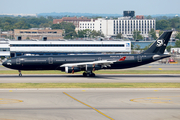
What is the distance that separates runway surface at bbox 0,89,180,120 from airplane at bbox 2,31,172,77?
14.0 meters

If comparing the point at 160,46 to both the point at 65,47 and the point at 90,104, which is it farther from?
the point at 65,47

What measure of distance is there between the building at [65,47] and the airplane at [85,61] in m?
50.1

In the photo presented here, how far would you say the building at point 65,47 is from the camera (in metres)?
100

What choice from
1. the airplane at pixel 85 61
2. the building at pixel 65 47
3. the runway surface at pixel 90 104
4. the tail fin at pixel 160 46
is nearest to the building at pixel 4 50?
the building at pixel 65 47

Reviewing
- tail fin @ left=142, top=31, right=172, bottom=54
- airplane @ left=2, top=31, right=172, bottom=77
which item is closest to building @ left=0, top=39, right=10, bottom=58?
airplane @ left=2, top=31, right=172, bottom=77

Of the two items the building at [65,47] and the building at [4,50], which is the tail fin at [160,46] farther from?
the building at [4,50]

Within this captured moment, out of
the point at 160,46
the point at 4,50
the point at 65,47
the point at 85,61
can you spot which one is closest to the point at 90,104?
the point at 85,61

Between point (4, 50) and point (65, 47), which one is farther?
point (4, 50)

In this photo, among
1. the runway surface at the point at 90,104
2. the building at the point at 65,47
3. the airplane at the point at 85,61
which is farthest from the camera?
the building at the point at 65,47

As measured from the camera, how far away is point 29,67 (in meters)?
49.4

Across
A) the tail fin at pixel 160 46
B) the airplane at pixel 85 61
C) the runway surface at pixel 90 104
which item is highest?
the tail fin at pixel 160 46

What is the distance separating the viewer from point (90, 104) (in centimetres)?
2769

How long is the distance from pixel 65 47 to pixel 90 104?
247ft

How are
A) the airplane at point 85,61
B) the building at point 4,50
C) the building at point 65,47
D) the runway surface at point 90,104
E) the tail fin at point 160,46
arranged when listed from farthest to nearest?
the building at point 4,50
the building at point 65,47
the tail fin at point 160,46
the airplane at point 85,61
the runway surface at point 90,104
